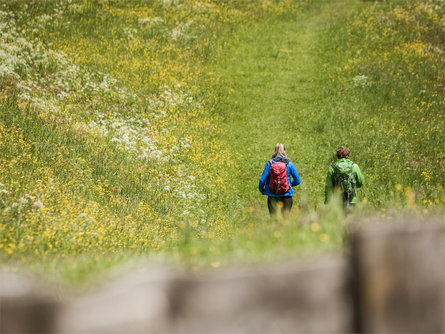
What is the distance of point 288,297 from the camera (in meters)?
2.30

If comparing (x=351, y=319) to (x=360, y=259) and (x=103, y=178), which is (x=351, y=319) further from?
(x=103, y=178)

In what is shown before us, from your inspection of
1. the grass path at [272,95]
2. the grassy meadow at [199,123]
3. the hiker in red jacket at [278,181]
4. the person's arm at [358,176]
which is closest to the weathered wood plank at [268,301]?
the grassy meadow at [199,123]

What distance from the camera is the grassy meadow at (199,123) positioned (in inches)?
196

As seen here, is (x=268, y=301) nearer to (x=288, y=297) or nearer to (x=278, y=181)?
(x=288, y=297)

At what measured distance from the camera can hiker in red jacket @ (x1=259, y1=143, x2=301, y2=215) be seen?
7.73m

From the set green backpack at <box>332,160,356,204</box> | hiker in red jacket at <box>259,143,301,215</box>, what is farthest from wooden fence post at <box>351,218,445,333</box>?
green backpack at <box>332,160,356,204</box>

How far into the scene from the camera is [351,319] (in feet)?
7.97

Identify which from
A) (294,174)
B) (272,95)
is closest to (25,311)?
(294,174)

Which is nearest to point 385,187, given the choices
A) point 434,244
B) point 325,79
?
point 325,79

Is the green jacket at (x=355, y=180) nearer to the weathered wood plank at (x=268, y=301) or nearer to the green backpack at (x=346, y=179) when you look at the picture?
the green backpack at (x=346, y=179)

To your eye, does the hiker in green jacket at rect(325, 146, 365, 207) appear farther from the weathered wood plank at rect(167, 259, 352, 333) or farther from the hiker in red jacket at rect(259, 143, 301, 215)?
the weathered wood plank at rect(167, 259, 352, 333)

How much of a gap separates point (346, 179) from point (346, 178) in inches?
0.9

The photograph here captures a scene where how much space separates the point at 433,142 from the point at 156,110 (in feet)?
35.1

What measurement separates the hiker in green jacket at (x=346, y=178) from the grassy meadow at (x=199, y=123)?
37.0 inches
